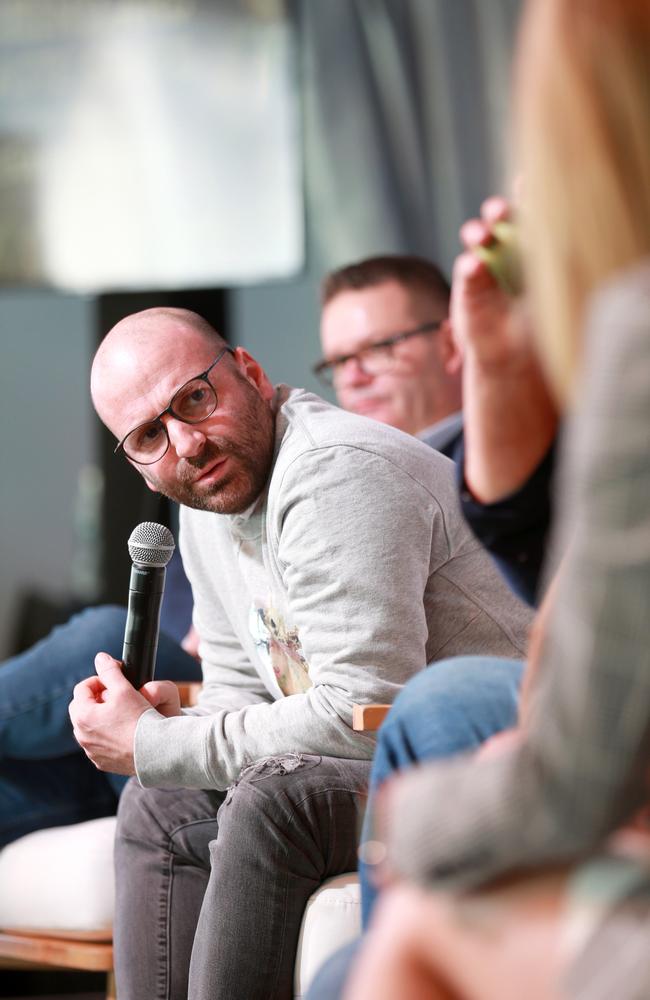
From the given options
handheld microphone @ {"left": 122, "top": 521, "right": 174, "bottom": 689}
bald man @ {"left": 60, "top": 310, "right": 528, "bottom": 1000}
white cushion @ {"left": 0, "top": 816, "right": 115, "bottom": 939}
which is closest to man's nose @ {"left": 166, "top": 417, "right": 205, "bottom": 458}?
bald man @ {"left": 60, "top": 310, "right": 528, "bottom": 1000}

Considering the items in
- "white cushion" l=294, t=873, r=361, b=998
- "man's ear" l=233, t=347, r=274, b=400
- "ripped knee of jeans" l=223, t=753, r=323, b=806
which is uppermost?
"man's ear" l=233, t=347, r=274, b=400

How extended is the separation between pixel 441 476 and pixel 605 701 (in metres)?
0.94

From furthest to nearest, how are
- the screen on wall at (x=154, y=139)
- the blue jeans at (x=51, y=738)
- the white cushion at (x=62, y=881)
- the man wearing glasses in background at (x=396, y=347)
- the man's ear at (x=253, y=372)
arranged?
the screen on wall at (x=154, y=139) < the man wearing glasses in background at (x=396, y=347) < the blue jeans at (x=51, y=738) < the white cushion at (x=62, y=881) < the man's ear at (x=253, y=372)

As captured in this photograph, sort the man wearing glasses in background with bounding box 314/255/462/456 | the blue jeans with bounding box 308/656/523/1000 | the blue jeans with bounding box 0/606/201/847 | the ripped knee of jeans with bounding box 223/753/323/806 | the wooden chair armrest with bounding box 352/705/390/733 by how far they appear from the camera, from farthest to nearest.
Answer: the man wearing glasses in background with bounding box 314/255/462/456 → the blue jeans with bounding box 0/606/201/847 → the ripped knee of jeans with bounding box 223/753/323/806 → the wooden chair armrest with bounding box 352/705/390/733 → the blue jeans with bounding box 308/656/523/1000

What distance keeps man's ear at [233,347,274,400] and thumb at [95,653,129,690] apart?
418 mm

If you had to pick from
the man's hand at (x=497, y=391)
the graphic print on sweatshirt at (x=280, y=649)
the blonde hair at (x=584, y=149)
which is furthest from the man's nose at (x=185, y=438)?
the blonde hair at (x=584, y=149)

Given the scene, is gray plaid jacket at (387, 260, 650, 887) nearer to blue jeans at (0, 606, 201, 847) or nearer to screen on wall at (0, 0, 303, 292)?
blue jeans at (0, 606, 201, 847)

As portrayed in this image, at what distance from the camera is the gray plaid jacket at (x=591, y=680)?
2.31ft

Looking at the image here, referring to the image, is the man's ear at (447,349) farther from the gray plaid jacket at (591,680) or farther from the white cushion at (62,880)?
the gray plaid jacket at (591,680)

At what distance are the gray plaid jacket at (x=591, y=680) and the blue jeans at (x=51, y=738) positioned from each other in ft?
4.88

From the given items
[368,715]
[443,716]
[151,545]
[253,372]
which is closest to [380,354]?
[253,372]

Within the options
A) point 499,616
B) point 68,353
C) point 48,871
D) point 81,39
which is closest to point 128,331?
point 499,616

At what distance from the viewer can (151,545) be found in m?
1.66

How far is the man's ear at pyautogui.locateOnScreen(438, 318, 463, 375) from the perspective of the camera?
277 cm
